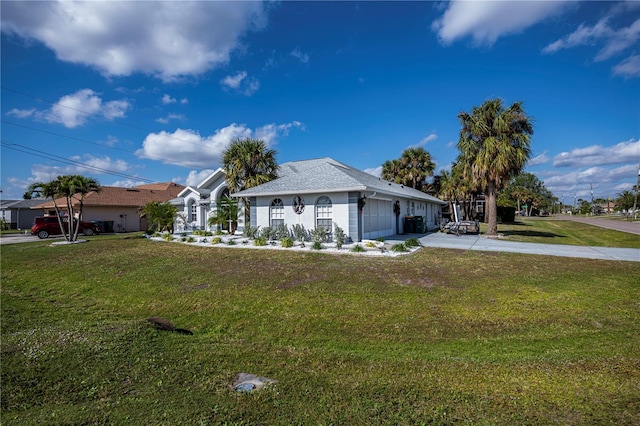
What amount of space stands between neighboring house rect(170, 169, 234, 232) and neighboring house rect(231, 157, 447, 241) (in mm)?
6164

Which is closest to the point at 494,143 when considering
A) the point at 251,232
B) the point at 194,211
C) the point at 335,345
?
the point at 251,232

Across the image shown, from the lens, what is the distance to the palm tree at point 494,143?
711 inches

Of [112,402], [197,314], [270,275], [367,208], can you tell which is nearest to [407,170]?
[367,208]

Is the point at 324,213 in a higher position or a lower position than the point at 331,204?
lower

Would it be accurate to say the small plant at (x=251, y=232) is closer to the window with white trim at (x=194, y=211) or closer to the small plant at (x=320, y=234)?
the small plant at (x=320, y=234)

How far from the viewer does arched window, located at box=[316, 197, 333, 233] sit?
16.4 m

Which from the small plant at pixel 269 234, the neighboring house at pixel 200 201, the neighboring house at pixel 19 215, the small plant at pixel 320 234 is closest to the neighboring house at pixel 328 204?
the small plant at pixel 320 234

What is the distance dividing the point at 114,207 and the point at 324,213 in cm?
2637

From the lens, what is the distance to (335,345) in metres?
5.34

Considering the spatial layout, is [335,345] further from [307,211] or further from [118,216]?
[118,216]

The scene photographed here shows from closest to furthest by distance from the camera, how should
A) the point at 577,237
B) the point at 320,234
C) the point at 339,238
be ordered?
the point at 339,238
the point at 320,234
the point at 577,237

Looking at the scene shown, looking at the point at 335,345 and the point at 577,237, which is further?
the point at 577,237

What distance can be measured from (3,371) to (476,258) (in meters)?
12.6

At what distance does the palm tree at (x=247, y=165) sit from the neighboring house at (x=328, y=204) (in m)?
1.88
